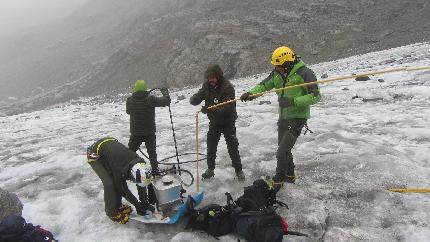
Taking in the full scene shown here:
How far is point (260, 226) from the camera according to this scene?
210 inches

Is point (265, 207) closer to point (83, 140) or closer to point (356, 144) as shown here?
point (356, 144)

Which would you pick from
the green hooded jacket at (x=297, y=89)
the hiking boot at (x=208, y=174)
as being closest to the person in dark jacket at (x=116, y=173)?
the hiking boot at (x=208, y=174)

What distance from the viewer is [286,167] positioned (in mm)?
7008

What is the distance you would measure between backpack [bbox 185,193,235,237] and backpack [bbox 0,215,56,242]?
219cm

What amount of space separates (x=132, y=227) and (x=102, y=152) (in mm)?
1329

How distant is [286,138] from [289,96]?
74 cm

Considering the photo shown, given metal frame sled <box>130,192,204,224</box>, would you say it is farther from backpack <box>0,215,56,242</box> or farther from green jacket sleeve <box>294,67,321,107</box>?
green jacket sleeve <box>294,67,321,107</box>

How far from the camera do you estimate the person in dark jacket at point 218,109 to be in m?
7.19

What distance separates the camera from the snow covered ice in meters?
5.98

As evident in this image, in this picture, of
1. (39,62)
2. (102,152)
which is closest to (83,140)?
(102,152)

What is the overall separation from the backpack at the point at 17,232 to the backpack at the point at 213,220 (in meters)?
2.19

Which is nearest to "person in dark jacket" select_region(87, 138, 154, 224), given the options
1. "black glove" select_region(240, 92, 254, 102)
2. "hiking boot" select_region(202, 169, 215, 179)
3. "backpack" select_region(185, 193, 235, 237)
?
"backpack" select_region(185, 193, 235, 237)

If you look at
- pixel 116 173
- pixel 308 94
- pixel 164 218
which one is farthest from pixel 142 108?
pixel 308 94

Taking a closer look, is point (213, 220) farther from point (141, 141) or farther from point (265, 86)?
point (141, 141)
